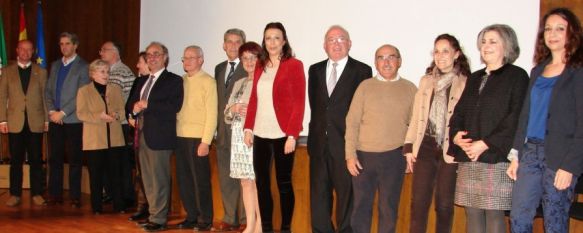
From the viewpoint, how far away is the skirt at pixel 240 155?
500 centimetres

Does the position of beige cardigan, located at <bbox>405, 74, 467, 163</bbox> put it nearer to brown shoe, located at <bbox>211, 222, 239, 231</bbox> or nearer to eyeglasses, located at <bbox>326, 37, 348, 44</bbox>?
eyeglasses, located at <bbox>326, 37, 348, 44</bbox>

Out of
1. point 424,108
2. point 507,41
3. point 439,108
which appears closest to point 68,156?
point 424,108

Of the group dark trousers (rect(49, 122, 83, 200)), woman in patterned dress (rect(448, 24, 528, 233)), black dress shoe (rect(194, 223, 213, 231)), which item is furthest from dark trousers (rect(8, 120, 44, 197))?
woman in patterned dress (rect(448, 24, 528, 233))

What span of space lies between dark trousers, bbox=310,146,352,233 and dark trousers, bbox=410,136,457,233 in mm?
584

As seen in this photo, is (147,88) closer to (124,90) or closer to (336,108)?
(124,90)

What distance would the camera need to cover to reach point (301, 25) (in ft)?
20.0

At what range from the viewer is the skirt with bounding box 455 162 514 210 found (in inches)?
136

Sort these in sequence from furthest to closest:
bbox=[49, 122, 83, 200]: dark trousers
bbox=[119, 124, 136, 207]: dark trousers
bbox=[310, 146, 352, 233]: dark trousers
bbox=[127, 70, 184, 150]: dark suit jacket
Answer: bbox=[49, 122, 83, 200]: dark trousers < bbox=[119, 124, 136, 207]: dark trousers < bbox=[127, 70, 184, 150]: dark suit jacket < bbox=[310, 146, 352, 233]: dark trousers

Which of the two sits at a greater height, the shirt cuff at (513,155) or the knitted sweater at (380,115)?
the knitted sweater at (380,115)

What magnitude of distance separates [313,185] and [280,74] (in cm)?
73


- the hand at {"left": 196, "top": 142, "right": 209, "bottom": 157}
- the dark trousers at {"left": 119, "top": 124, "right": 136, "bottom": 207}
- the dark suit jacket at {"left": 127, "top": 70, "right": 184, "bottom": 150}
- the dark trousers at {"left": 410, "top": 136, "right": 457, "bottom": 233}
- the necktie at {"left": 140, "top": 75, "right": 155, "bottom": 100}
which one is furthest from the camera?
the dark trousers at {"left": 119, "top": 124, "right": 136, "bottom": 207}

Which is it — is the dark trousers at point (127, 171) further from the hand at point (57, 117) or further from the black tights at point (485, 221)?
the black tights at point (485, 221)

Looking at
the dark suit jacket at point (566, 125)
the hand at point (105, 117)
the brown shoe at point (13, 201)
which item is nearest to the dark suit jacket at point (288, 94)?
the dark suit jacket at point (566, 125)

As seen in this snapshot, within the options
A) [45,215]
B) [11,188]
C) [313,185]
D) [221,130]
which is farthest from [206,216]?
[11,188]
